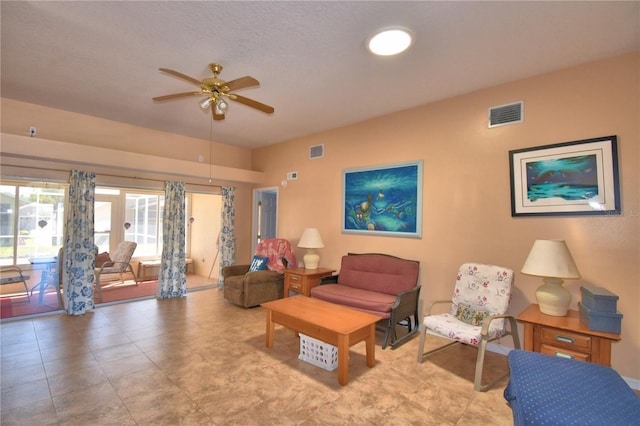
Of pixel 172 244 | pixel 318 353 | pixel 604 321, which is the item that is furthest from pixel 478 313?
pixel 172 244

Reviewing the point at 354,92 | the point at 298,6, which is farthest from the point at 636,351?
the point at 298,6

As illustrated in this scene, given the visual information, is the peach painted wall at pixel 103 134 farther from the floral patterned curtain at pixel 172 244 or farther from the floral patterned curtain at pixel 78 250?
the floral patterned curtain at pixel 172 244

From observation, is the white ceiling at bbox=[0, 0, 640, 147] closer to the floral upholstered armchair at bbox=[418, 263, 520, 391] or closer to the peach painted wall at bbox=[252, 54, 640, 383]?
the peach painted wall at bbox=[252, 54, 640, 383]

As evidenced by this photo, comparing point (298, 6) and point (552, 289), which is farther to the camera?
point (552, 289)

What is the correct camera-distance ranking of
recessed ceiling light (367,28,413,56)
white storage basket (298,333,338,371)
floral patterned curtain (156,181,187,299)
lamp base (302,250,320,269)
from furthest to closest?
1. floral patterned curtain (156,181,187,299)
2. lamp base (302,250,320,269)
3. white storage basket (298,333,338,371)
4. recessed ceiling light (367,28,413,56)

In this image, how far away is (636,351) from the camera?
254cm

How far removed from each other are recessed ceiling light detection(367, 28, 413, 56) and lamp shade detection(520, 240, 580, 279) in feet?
6.66

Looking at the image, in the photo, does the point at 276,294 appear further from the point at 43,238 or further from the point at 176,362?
the point at 43,238

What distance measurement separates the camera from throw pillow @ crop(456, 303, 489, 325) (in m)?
2.92

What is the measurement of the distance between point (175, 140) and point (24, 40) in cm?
284

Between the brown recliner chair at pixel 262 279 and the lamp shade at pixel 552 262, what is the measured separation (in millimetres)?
3454

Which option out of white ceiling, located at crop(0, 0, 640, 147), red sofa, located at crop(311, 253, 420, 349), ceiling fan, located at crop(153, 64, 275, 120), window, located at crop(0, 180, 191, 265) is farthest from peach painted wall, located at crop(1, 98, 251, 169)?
red sofa, located at crop(311, 253, 420, 349)

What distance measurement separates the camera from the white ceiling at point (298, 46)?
2.15 metres

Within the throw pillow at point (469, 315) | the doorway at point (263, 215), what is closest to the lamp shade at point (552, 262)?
the throw pillow at point (469, 315)
